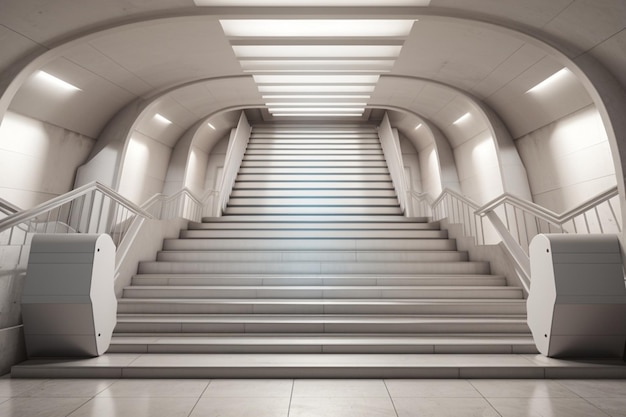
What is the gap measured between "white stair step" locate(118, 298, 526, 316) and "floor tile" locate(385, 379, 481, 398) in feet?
4.41

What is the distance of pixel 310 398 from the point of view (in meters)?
2.63

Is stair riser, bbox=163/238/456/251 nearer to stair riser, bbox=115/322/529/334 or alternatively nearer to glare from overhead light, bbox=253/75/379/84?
stair riser, bbox=115/322/529/334

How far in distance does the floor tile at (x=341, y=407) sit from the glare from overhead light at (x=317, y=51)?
A: 5.22 metres

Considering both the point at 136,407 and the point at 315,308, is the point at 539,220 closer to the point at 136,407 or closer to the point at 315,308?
the point at 315,308

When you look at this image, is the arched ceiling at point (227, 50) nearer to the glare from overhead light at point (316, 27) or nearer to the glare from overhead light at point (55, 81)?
the glare from overhead light at point (55, 81)

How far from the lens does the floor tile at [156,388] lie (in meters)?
2.70

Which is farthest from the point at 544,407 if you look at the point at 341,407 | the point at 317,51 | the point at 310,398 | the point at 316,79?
the point at 316,79

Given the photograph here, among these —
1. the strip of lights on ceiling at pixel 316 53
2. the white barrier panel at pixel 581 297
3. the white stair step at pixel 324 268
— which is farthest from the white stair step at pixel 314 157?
the white barrier panel at pixel 581 297

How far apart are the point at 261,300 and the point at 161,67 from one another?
4664 mm

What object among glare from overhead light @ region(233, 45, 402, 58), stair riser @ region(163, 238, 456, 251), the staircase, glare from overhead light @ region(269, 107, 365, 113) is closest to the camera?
the staircase

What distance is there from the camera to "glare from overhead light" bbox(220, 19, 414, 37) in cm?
502

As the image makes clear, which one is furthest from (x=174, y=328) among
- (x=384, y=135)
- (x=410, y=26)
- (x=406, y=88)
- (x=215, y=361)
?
(x=384, y=135)

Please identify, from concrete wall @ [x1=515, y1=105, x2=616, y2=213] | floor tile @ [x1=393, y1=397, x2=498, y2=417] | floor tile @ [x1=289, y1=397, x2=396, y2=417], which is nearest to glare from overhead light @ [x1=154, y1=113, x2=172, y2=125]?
floor tile @ [x1=289, y1=397, x2=396, y2=417]

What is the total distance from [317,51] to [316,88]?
1684 mm
